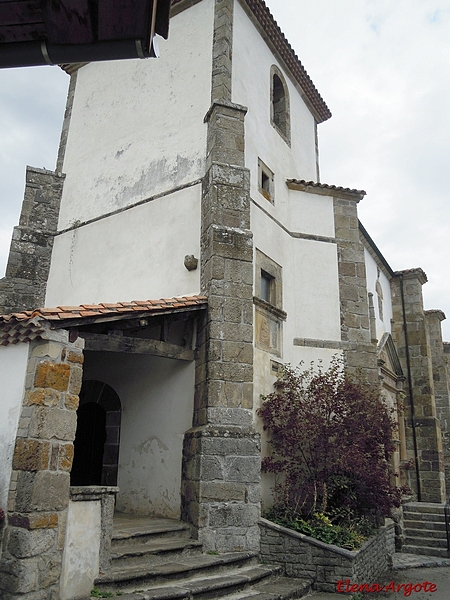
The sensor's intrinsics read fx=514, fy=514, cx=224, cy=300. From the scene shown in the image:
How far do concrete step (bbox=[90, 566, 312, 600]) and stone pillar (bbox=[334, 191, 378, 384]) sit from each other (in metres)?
4.38

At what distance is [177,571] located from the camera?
598 cm

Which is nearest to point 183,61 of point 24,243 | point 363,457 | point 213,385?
point 24,243

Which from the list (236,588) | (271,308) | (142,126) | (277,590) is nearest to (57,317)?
(236,588)

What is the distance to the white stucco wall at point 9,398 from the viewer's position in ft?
17.3

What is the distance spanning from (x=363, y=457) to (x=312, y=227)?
16.2ft

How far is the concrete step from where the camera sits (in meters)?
5.50

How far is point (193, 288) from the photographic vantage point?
27.8 feet

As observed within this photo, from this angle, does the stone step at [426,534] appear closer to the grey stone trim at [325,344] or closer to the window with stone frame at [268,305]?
the grey stone trim at [325,344]

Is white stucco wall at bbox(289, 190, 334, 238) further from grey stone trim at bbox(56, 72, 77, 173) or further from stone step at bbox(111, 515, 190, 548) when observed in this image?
stone step at bbox(111, 515, 190, 548)

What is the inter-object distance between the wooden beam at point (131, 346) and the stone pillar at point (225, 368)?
0.36 meters

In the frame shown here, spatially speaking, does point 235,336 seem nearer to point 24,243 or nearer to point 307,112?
point 24,243

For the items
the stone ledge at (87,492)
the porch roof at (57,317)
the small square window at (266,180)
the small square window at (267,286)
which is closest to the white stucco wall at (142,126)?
the small square window at (266,180)

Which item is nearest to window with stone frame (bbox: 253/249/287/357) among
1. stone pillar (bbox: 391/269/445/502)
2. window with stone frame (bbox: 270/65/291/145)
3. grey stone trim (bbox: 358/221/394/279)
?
window with stone frame (bbox: 270/65/291/145)

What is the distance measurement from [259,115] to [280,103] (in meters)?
1.81
